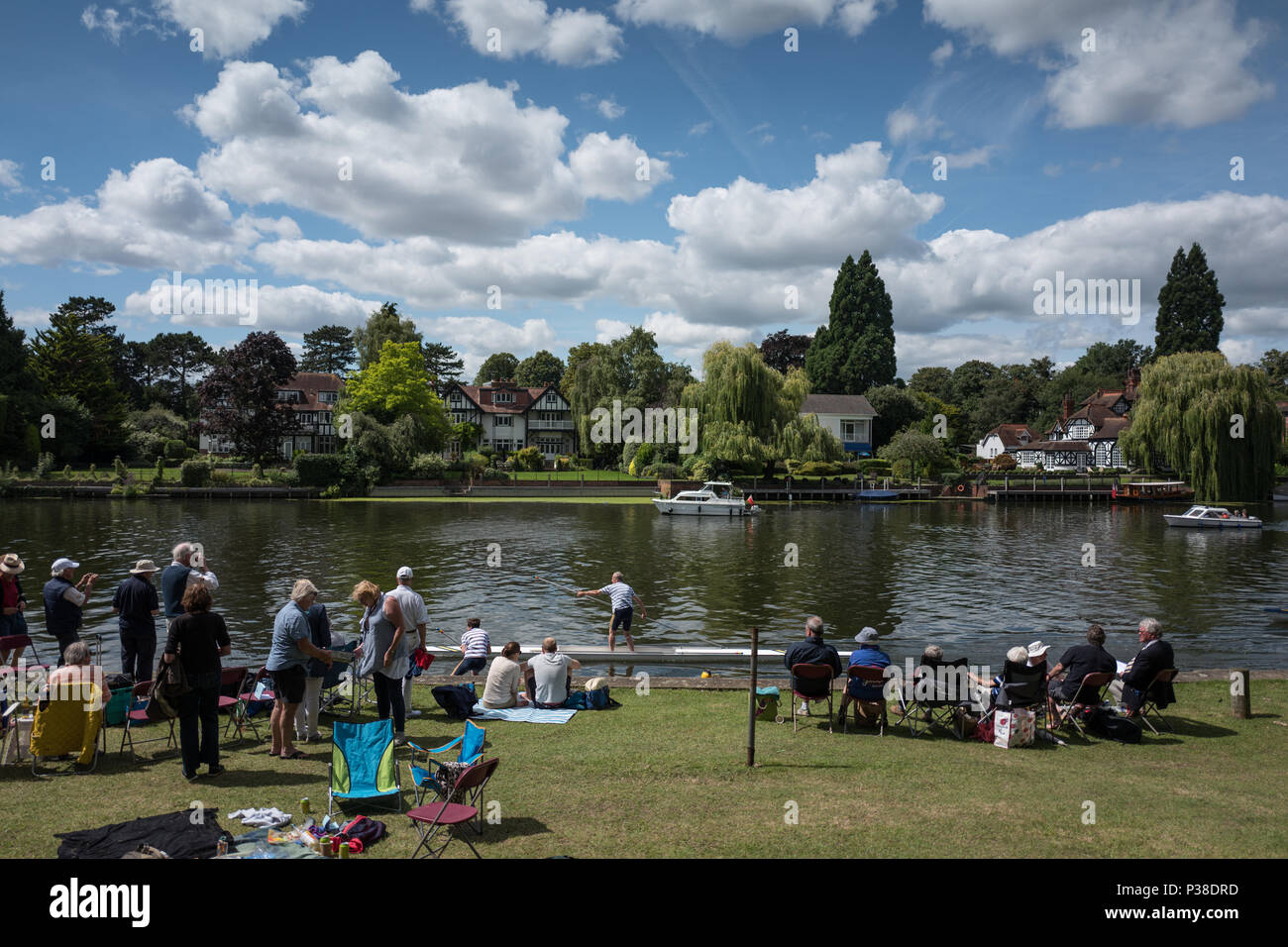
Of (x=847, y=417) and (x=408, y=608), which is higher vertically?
(x=847, y=417)

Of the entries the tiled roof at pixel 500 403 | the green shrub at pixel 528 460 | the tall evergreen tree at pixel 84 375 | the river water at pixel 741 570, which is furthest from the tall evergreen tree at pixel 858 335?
the tall evergreen tree at pixel 84 375

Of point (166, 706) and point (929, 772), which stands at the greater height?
point (166, 706)

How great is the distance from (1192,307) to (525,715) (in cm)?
11437

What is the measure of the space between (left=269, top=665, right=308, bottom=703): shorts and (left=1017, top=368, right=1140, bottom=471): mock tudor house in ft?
344

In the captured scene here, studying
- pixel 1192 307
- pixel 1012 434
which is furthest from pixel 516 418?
pixel 1192 307

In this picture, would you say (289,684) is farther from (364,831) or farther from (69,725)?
(364,831)

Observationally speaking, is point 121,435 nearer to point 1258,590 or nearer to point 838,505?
point 838,505

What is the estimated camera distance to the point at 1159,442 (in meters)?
58.6

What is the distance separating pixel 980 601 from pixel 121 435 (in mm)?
87592

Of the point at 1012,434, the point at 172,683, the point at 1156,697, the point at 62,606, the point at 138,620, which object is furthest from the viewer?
the point at 1012,434

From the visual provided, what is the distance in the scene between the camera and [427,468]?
236ft

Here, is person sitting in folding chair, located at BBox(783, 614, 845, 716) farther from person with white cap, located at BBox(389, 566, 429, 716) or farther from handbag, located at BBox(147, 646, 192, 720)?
handbag, located at BBox(147, 646, 192, 720)

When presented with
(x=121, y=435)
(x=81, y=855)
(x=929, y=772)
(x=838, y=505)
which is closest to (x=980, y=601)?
(x=929, y=772)
